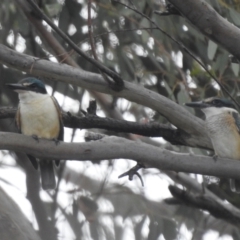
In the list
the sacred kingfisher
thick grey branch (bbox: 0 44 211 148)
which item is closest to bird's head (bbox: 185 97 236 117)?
the sacred kingfisher

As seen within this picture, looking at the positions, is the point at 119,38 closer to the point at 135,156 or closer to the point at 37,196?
the point at 37,196

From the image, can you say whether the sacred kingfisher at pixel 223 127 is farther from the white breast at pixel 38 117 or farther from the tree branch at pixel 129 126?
the white breast at pixel 38 117

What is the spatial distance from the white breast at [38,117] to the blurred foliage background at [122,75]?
0.85m

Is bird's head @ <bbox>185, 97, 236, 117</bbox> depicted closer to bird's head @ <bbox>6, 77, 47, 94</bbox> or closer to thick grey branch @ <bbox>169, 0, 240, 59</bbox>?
bird's head @ <bbox>6, 77, 47, 94</bbox>

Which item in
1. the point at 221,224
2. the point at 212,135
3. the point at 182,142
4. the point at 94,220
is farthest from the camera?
the point at 221,224

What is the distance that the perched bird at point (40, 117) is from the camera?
366 centimetres

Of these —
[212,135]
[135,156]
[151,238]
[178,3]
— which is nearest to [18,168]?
[151,238]

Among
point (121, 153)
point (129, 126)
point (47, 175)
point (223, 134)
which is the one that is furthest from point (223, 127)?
point (121, 153)

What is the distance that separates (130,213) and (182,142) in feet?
5.19

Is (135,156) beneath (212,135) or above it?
beneath

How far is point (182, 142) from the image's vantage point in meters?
3.43

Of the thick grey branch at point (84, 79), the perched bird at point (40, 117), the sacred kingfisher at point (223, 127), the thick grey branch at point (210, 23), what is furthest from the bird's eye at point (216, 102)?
the thick grey branch at point (210, 23)

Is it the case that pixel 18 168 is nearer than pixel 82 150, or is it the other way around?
pixel 82 150

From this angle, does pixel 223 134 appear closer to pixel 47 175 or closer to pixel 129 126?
pixel 129 126
